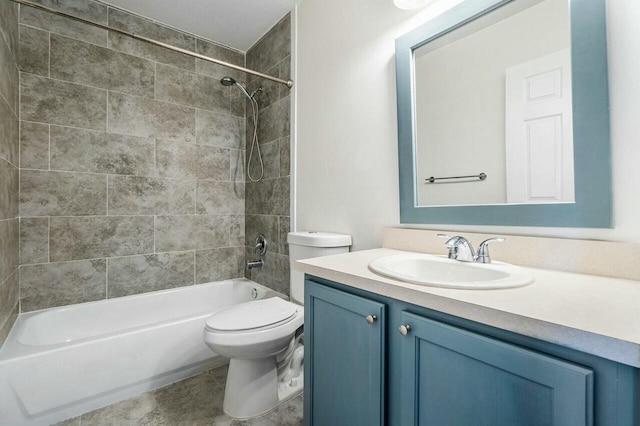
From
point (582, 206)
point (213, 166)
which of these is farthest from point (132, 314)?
point (582, 206)

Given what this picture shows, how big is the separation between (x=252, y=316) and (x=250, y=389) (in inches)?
14.6

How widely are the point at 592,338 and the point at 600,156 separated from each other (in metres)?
0.64

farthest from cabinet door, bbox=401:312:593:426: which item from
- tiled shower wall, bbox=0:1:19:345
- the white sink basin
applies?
tiled shower wall, bbox=0:1:19:345

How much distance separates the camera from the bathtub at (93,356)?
51.4 inches

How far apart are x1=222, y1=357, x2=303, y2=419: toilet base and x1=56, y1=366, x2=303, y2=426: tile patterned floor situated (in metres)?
0.04

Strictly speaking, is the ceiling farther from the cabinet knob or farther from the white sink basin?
the cabinet knob

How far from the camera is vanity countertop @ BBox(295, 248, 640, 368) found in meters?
0.47

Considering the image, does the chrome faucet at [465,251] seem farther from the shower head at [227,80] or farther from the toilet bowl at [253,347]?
the shower head at [227,80]

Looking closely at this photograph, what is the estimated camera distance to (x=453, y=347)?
0.65 meters

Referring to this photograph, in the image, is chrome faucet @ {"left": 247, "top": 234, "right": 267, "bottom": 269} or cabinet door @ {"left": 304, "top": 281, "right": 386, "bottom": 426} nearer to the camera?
cabinet door @ {"left": 304, "top": 281, "right": 386, "bottom": 426}

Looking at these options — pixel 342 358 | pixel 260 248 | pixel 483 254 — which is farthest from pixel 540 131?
pixel 260 248

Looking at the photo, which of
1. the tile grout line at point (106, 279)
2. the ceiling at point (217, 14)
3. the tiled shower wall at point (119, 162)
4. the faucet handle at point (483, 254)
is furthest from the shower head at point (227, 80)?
the faucet handle at point (483, 254)

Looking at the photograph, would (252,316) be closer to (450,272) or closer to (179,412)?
(179,412)

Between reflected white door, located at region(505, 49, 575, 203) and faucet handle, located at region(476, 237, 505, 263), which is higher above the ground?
reflected white door, located at region(505, 49, 575, 203)
